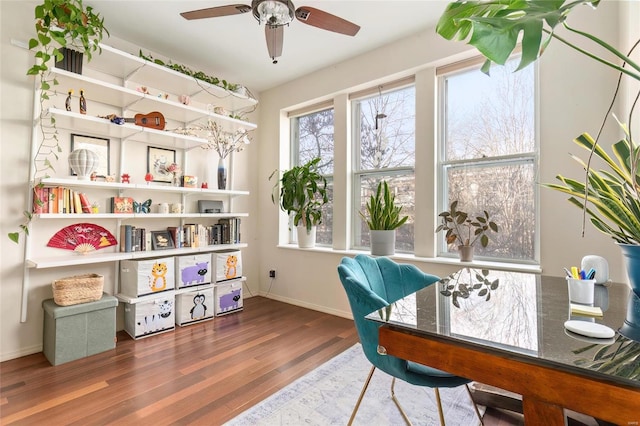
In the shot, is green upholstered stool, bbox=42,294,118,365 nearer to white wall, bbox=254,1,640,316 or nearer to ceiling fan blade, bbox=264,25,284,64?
white wall, bbox=254,1,640,316

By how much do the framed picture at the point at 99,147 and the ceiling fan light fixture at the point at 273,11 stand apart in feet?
6.51

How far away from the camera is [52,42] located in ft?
7.96

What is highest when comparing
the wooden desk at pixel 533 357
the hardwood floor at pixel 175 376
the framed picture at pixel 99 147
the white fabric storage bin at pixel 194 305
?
the framed picture at pixel 99 147

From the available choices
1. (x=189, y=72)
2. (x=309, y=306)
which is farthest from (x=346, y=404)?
(x=189, y=72)

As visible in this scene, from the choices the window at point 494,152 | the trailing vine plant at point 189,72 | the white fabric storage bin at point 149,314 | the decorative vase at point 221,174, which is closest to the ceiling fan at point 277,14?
the trailing vine plant at point 189,72

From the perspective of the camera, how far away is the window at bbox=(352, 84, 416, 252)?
10.4 feet

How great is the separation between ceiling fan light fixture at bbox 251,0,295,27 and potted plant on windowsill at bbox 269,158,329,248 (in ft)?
5.64

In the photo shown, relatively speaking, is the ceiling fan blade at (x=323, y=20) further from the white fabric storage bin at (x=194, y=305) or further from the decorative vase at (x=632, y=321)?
the white fabric storage bin at (x=194, y=305)

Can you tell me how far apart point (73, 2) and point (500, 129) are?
363 cm

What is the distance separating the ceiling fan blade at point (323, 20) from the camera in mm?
1974

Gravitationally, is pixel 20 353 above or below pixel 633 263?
below

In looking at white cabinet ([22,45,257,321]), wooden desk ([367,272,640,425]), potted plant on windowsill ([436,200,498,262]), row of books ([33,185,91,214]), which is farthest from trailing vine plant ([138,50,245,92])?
wooden desk ([367,272,640,425])

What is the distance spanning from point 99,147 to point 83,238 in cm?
86

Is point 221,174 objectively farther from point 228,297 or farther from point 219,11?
point 219,11
